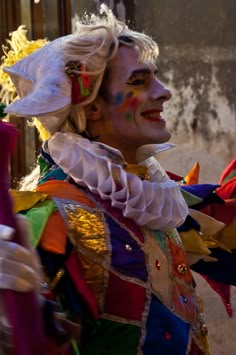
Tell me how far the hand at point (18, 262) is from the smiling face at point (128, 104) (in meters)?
1.12

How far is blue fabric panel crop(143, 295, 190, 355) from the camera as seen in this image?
263 centimetres

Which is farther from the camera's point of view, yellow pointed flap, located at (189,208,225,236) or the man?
yellow pointed flap, located at (189,208,225,236)

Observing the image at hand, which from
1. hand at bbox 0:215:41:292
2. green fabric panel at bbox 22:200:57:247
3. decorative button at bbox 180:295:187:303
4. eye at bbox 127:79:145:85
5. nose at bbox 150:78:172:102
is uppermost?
eye at bbox 127:79:145:85

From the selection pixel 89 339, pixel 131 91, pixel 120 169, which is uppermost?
pixel 131 91

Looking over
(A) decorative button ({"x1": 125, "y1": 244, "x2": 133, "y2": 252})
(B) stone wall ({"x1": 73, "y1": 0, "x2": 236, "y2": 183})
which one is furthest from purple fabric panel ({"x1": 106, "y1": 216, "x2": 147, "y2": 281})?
(B) stone wall ({"x1": 73, "y1": 0, "x2": 236, "y2": 183})

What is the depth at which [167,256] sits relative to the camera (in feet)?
9.30

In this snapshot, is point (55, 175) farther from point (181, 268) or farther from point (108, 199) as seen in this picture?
point (181, 268)

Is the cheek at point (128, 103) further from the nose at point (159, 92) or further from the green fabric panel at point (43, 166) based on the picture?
the green fabric panel at point (43, 166)

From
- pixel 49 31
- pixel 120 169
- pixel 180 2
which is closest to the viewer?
pixel 120 169

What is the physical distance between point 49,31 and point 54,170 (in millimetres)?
3178

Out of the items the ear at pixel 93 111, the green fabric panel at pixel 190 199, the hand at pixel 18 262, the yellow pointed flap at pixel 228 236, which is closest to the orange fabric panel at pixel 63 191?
the ear at pixel 93 111

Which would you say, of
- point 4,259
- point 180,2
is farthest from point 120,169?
point 180,2

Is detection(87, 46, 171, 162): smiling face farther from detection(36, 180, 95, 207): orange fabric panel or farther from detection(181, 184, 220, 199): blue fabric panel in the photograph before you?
detection(181, 184, 220, 199): blue fabric panel

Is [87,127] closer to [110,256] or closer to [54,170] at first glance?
[54,170]
